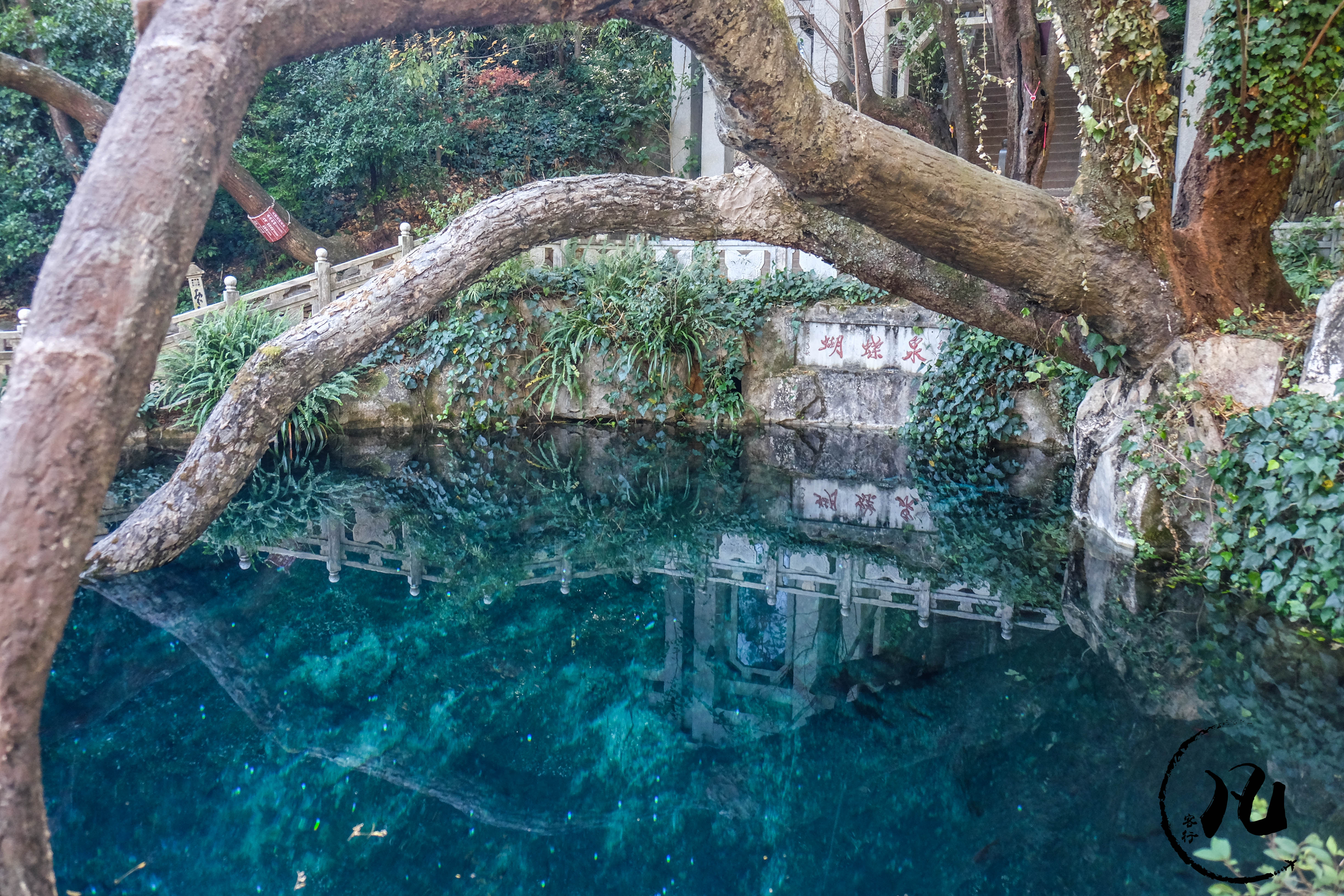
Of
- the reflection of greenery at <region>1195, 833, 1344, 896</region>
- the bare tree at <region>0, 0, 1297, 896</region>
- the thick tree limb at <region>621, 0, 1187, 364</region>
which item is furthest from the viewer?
the thick tree limb at <region>621, 0, 1187, 364</region>

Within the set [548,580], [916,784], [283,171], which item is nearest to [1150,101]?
[916,784]

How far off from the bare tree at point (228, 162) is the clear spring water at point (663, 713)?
1147 millimetres

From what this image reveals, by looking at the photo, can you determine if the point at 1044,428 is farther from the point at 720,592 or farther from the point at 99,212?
the point at 99,212

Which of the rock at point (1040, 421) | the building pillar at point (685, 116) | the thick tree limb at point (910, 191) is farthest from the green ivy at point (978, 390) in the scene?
the building pillar at point (685, 116)

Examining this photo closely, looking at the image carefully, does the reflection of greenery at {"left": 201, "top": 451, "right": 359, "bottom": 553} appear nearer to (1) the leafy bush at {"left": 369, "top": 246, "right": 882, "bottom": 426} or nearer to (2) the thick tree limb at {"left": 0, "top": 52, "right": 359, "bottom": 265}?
(1) the leafy bush at {"left": 369, "top": 246, "right": 882, "bottom": 426}

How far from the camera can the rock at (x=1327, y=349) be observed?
4031 millimetres

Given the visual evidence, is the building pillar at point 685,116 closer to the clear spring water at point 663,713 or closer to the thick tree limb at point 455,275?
the thick tree limb at point 455,275

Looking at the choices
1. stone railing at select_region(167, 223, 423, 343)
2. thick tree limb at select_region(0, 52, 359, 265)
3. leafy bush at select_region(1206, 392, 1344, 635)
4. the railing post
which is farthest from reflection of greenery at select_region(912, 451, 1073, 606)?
thick tree limb at select_region(0, 52, 359, 265)

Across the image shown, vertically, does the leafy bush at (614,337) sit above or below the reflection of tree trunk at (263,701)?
above

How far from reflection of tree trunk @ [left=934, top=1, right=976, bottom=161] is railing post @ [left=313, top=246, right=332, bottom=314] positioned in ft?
23.4

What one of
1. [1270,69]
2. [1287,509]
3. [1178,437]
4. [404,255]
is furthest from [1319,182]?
[404,255]

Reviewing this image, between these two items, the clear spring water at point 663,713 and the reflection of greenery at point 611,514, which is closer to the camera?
the clear spring water at point 663,713

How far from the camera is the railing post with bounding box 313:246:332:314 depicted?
9.30 m

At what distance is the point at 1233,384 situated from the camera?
4.63 metres
